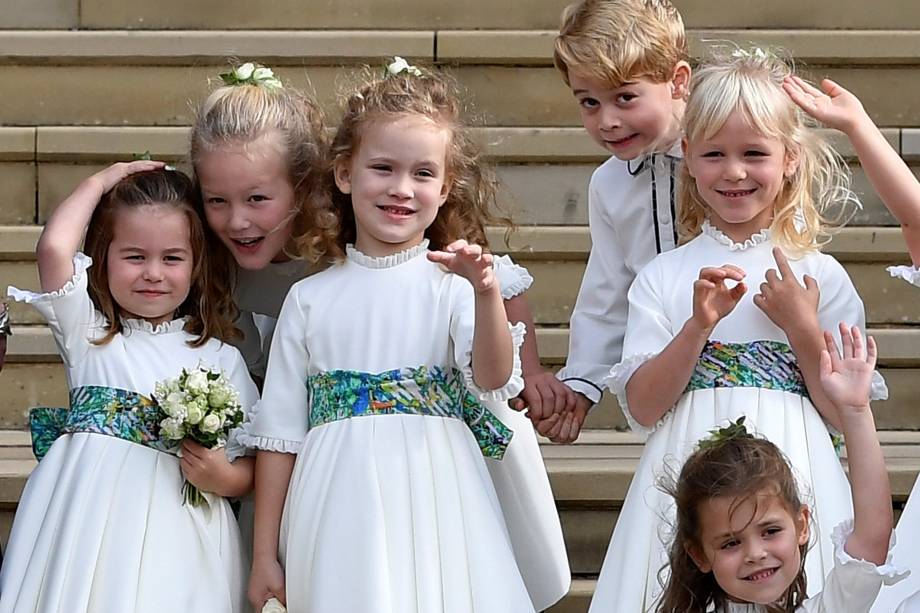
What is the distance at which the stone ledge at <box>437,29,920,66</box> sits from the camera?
5324 millimetres

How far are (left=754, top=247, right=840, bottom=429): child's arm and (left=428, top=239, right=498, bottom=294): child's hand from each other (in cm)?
55

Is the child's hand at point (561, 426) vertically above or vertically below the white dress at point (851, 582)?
above

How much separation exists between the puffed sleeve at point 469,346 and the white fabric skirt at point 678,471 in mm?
313

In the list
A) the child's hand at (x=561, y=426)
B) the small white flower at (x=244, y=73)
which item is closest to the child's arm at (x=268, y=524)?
the child's hand at (x=561, y=426)

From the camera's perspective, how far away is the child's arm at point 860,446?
2691 mm

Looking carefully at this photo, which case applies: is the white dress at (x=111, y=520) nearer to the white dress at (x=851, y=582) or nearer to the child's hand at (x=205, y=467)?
the child's hand at (x=205, y=467)

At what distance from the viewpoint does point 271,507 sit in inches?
132

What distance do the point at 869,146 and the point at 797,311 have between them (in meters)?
0.37

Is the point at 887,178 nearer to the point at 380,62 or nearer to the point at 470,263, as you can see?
the point at 470,263

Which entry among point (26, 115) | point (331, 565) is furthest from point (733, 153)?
point (26, 115)

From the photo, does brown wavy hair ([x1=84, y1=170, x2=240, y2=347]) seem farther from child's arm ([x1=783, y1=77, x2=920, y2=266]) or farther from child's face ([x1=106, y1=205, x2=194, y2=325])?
child's arm ([x1=783, y1=77, x2=920, y2=266])

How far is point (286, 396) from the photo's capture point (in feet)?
11.1

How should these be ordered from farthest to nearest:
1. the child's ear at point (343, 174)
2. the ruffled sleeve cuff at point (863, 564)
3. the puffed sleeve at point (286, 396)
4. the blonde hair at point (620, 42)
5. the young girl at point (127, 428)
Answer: the blonde hair at point (620, 42), the child's ear at point (343, 174), the puffed sleeve at point (286, 396), the young girl at point (127, 428), the ruffled sleeve cuff at point (863, 564)

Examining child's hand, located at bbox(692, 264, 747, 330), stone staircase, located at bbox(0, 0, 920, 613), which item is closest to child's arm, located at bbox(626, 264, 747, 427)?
child's hand, located at bbox(692, 264, 747, 330)
